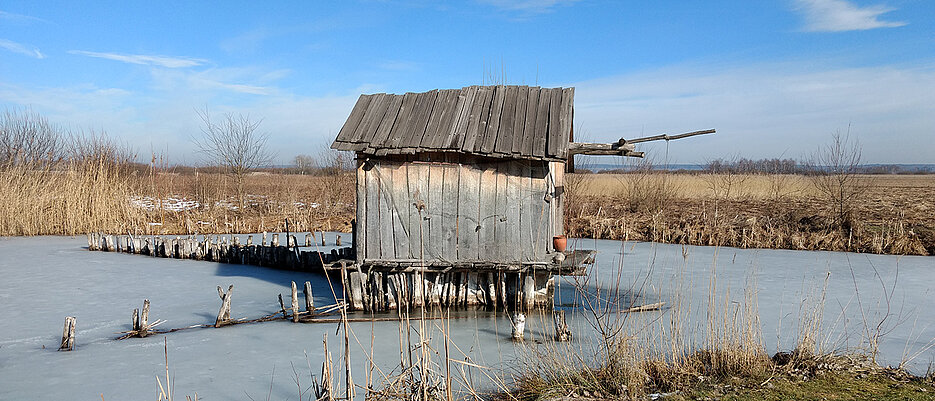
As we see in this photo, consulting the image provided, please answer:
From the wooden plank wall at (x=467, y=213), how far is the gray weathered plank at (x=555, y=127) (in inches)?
15.9

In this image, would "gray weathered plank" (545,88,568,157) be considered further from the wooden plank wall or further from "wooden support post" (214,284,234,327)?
"wooden support post" (214,284,234,327)

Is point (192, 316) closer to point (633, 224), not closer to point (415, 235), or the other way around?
point (415, 235)

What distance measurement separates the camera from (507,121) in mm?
8938

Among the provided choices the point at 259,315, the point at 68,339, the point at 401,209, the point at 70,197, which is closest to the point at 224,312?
the point at 259,315

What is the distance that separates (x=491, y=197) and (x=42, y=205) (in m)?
14.4

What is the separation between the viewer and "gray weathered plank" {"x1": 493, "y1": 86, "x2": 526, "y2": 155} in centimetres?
848

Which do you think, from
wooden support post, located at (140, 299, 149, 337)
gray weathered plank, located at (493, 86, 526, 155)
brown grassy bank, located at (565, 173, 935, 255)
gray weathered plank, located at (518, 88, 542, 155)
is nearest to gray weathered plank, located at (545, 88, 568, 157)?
gray weathered plank, located at (518, 88, 542, 155)

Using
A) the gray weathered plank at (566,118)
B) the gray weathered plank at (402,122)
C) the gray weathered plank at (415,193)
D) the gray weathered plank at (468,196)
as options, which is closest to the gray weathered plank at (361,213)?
the gray weathered plank at (402,122)

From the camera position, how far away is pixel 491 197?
8.75 m

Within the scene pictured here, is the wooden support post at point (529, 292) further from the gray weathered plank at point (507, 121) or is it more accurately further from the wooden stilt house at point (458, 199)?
the gray weathered plank at point (507, 121)

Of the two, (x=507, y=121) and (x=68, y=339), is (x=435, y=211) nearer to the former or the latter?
(x=507, y=121)

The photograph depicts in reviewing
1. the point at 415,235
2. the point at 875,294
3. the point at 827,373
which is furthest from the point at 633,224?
the point at 827,373

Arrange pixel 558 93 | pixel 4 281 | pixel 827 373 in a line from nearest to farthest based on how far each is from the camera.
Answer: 1. pixel 827 373
2. pixel 558 93
3. pixel 4 281

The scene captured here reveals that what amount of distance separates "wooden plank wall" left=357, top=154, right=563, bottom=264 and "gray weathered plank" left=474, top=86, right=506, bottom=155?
0.31 m
